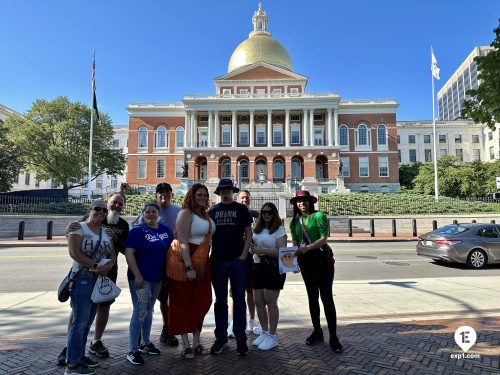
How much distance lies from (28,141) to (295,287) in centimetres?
3869

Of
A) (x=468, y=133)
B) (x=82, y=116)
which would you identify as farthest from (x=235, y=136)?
(x=468, y=133)

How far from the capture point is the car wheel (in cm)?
1110

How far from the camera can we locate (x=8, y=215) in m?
21.0

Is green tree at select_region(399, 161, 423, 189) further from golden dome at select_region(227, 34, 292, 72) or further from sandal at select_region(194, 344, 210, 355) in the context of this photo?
sandal at select_region(194, 344, 210, 355)

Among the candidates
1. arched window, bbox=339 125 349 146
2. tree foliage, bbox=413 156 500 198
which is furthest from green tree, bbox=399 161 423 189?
arched window, bbox=339 125 349 146

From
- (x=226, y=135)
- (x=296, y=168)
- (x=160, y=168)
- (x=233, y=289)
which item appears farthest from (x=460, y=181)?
(x=233, y=289)

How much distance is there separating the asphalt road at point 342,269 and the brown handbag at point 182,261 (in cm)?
486

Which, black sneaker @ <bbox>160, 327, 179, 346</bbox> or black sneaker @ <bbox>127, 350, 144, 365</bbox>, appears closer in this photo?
black sneaker @ <bbox>127, 350, 144, 365</bbox>

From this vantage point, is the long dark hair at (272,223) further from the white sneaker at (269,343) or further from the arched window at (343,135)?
the arched window at (343,135)

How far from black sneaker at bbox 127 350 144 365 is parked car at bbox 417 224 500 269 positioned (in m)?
10.3

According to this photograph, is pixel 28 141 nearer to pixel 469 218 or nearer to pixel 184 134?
pixel 184 134

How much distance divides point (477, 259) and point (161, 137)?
51.1 m

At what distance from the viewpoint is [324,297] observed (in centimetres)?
448

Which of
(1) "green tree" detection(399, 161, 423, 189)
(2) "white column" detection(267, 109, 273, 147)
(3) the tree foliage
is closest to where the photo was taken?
(3) the tree foliage
